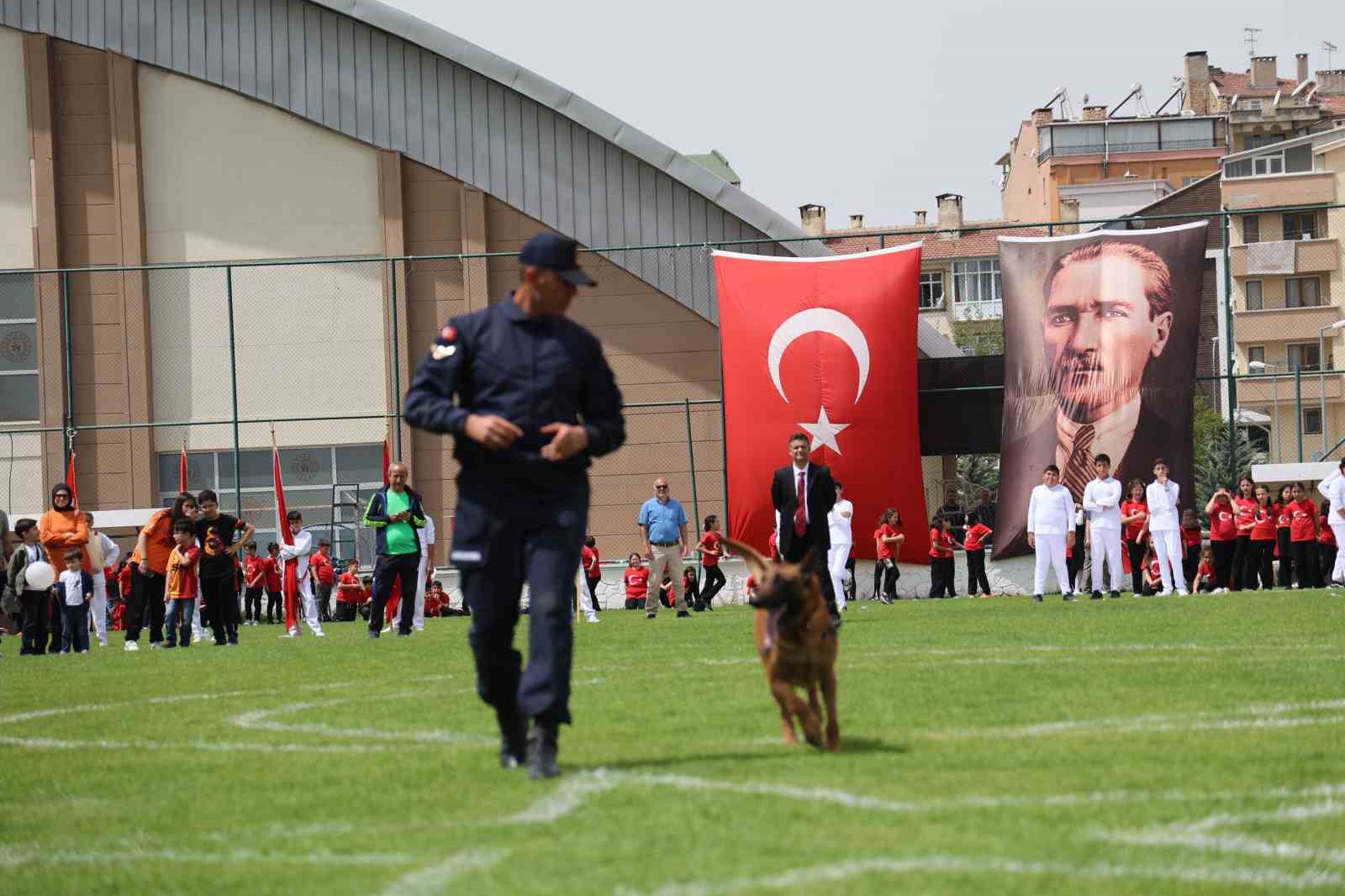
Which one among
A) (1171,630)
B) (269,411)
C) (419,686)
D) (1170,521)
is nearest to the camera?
(419,686)

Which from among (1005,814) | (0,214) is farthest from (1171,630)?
(0,214)

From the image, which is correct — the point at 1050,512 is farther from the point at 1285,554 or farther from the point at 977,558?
the point at 977,558

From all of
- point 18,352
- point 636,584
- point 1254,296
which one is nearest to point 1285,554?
point 636,584

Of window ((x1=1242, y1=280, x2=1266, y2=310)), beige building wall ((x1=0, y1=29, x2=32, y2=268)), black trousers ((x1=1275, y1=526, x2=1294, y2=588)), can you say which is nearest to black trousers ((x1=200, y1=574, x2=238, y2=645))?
black trousers ((x1=1275, y1=526, x2=1294, y2=588))

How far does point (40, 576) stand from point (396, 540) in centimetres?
391

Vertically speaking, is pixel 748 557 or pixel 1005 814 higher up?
pixel 748 557

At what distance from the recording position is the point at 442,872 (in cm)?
529

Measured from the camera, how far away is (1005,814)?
5906mm

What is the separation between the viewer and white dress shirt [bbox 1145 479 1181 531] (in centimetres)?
2412

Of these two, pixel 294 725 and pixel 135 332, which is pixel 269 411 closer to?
pixel 135 332

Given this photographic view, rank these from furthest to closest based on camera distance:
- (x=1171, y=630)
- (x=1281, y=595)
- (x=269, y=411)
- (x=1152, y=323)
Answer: (x=269, y=411), (x=1152, y=323), (x=1281, y=595), (x=1171, y=630)

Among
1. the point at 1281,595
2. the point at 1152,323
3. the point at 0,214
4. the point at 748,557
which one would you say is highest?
the point at 0,214

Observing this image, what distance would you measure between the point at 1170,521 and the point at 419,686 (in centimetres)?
1452

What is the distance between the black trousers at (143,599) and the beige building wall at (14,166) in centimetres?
1966
